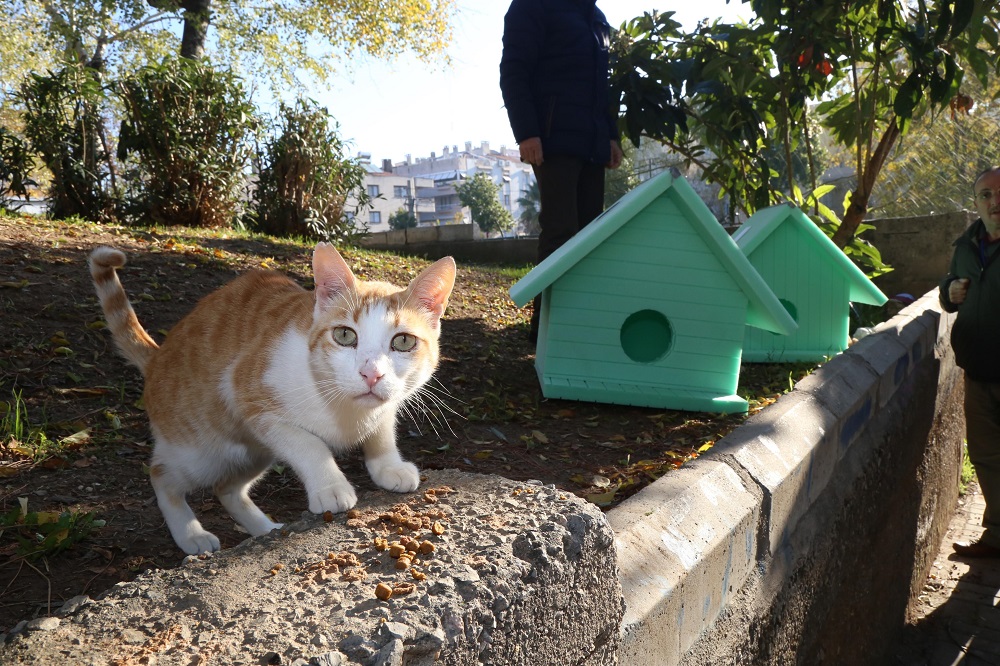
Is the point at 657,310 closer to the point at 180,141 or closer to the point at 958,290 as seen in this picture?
the point at 958,290

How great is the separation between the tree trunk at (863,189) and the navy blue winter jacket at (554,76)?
246cm

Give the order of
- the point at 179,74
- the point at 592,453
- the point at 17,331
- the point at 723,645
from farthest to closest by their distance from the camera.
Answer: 1. the point at 179,74
2. the point at 17,331
3. the point at 592,453
4. the point at 723,645

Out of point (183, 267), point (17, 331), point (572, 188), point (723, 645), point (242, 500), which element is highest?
point (572, 188)

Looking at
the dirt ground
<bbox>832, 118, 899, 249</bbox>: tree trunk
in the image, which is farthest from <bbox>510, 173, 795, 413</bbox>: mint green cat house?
<bbox>832, 118, 899, 249</bbox>: tree trunk

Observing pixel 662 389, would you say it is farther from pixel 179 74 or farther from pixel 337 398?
pixel 179 74

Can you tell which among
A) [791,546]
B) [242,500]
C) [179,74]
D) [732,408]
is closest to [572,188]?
[732,408]

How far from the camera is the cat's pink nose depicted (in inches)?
64.1

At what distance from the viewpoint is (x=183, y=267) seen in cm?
478

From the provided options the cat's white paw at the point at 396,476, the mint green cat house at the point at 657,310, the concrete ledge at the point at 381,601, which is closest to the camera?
the concrete ledge at the point at 381,601

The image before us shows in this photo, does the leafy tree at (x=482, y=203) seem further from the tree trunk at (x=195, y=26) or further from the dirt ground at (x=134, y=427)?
the dirt ground at (x=134, y=427)

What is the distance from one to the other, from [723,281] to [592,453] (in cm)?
116

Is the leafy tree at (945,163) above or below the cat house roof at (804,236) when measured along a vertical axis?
above

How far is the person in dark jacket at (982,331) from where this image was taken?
436 cm

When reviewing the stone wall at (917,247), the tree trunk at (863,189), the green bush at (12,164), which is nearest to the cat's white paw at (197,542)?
the tree trunk at (863,189)
